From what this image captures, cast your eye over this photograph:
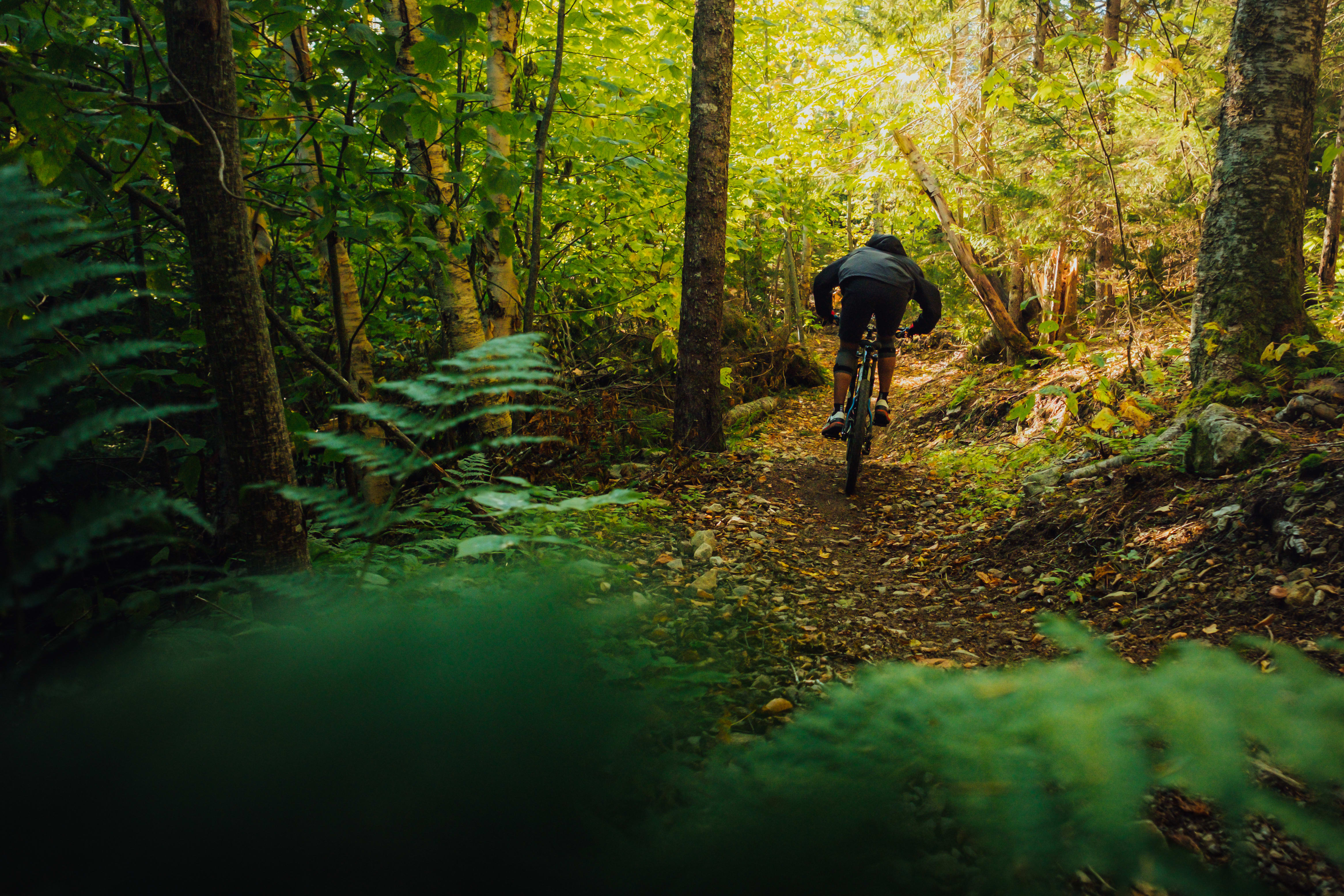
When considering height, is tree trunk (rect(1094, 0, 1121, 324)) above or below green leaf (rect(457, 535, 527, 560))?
above

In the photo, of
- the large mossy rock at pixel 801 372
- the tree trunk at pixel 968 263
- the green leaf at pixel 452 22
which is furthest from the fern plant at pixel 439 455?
the large mossy rock at pixel 801 372

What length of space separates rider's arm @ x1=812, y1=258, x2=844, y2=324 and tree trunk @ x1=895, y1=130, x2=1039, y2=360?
410 cm

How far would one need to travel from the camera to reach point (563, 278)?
596cm

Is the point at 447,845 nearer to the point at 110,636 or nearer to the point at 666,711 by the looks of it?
the point at 666,711

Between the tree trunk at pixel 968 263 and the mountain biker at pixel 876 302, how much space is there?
3.72 metres

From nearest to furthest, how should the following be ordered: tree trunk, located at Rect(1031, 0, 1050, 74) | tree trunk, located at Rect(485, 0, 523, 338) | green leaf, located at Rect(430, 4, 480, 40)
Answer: green leaf, located at Rect(430, 4, 480, 40), tree trunk, located at Rect(485, 0, 523, 338), tree trunk, located at Rect(1031, 0, 1050, 74)

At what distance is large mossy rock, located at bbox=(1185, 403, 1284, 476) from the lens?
350 cm

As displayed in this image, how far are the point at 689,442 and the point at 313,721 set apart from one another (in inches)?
212

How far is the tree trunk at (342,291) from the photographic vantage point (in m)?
3.39

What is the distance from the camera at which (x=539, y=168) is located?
175 inches

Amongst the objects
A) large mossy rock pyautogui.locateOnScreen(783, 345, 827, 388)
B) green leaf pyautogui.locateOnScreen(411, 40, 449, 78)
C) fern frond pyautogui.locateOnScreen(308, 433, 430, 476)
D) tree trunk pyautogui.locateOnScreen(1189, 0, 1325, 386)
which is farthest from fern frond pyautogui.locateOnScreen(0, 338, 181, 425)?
large mossy rock pyautogui.locateOnScreen(783, 345, 827, 388)

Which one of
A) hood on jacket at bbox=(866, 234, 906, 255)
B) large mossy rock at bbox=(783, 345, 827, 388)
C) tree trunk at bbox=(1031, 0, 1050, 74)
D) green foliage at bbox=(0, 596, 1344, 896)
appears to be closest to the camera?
green foliage at bbox=(0, 596, 1344, 896)

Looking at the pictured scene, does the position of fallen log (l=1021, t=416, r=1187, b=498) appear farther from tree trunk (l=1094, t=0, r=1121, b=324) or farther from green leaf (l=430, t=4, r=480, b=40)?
tree trunk (l=1094, t=0, r=1121, b=324)

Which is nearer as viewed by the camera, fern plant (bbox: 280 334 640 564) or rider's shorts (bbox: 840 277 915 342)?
fern plant (bbox: 280 334 640 564)
